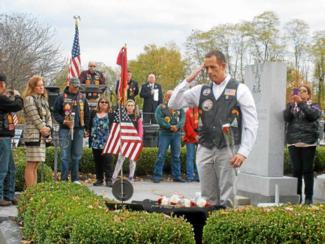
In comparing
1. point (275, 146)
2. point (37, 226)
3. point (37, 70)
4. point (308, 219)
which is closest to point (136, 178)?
point (275, 146)

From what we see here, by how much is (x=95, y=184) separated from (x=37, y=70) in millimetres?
25480

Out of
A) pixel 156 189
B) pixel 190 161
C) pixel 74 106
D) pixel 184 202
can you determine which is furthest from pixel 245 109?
pixel 190 161

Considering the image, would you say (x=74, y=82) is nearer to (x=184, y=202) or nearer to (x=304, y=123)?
(x=304, y=123)

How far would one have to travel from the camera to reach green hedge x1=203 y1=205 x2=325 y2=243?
484cm

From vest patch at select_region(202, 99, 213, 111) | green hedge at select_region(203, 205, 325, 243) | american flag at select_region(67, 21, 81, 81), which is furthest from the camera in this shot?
american flag at select_region(67, 21, 81, 81)

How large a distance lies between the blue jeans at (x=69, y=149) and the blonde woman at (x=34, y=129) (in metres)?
1.88

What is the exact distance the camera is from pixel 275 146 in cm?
1051

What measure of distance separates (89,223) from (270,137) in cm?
616

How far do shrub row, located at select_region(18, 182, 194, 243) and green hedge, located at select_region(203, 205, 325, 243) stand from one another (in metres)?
0.26

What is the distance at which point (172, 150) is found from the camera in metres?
13.6

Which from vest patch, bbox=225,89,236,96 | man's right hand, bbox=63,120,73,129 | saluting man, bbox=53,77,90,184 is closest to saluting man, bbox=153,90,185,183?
saluting man, bbox=53,77,90,184

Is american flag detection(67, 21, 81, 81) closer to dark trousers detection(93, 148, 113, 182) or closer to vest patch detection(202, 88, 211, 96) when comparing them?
dark trousers detection(93, 148, 113, 182)

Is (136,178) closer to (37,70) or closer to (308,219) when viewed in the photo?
(308,219)

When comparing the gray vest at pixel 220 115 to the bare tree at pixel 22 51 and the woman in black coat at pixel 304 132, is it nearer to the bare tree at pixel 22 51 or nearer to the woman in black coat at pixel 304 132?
the woman in black coat at pixel 304 132
